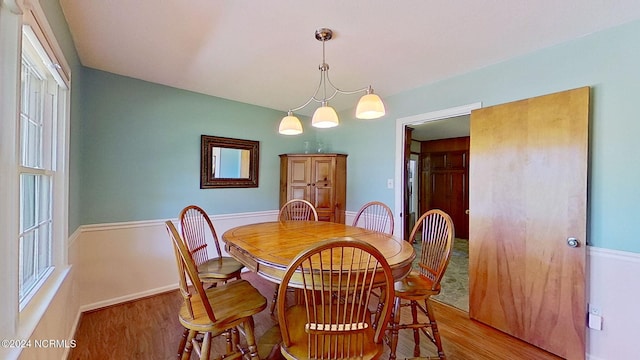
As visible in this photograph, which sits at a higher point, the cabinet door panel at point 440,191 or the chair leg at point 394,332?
the cabinet door panel at point 440,191

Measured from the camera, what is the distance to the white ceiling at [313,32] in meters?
1.62

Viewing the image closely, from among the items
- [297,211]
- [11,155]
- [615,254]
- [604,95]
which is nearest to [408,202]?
[297,211]

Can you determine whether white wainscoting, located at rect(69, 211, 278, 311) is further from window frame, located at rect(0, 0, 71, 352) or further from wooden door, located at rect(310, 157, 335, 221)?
wooden door, located at rect(310, 157, 335, 221)

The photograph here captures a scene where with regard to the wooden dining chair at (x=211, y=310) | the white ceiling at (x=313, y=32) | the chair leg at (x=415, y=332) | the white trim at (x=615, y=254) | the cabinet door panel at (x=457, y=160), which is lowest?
the chair leg at (x=415, y=332)

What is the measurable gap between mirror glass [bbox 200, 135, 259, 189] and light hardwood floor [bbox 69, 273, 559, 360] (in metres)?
1.45

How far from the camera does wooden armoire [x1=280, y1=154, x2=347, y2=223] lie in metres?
3.70

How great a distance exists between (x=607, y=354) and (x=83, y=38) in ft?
14.0

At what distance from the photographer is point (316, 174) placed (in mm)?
3740

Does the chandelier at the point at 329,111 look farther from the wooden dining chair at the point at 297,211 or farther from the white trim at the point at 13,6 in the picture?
the white trim at the point at 13,6

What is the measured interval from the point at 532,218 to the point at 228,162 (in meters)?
3.18

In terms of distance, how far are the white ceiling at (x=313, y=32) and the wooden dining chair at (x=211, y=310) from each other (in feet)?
4.45

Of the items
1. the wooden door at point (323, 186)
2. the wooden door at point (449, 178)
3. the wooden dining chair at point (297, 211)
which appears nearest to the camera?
the wooden dining chair at point (297, 211)

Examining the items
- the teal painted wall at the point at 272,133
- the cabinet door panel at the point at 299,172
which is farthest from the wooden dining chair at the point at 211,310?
the cabinet door panel at the point at 299,172

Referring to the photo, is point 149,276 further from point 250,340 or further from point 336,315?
point 336,315
